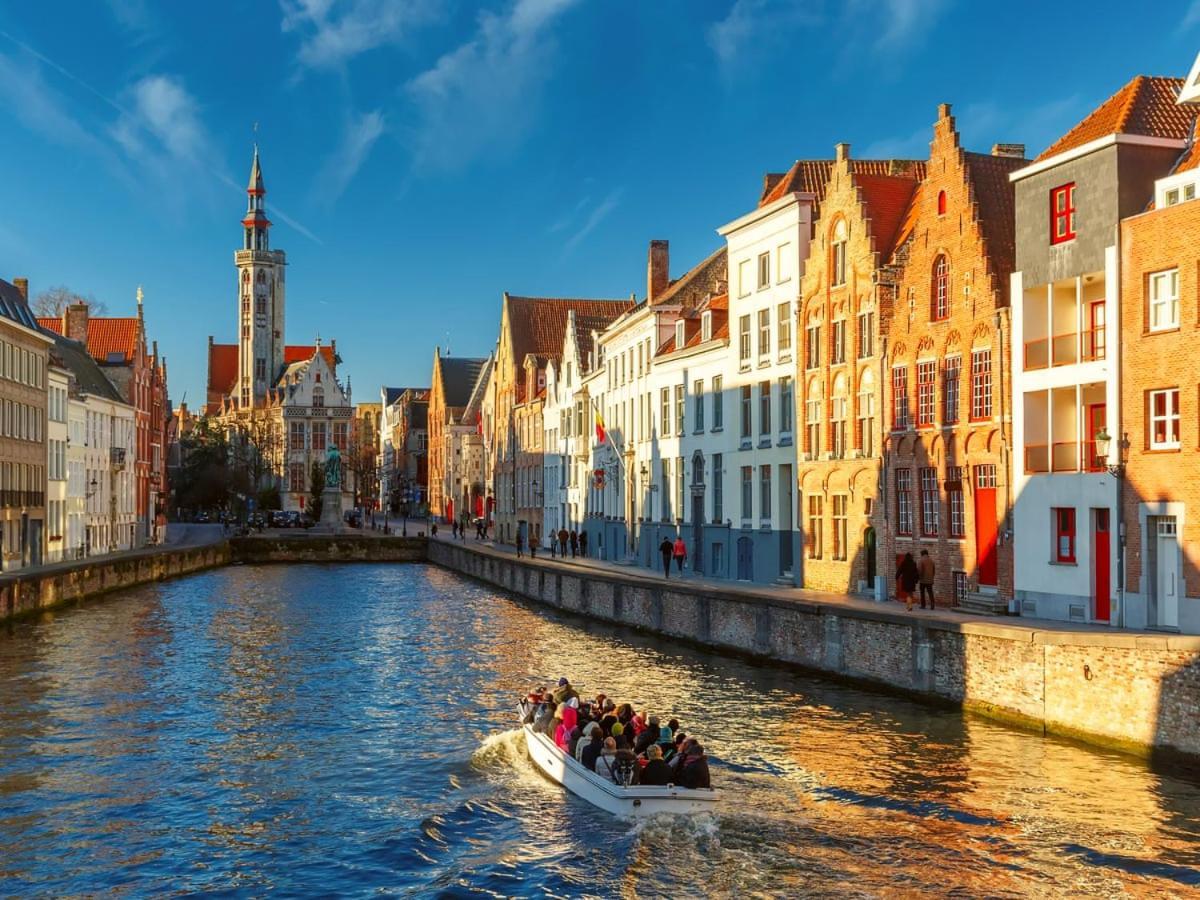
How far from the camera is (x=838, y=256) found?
48375 millimetres

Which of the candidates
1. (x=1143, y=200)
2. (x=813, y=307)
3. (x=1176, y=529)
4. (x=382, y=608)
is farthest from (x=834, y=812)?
(x=382, y=608)

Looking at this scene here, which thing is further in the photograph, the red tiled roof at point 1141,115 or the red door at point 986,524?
the red door at point 986,524

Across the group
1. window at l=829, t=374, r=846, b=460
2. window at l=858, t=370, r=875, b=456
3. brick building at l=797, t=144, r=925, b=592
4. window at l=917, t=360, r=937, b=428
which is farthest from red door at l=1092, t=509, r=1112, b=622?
window at l=829, t=374, r=846, b=460

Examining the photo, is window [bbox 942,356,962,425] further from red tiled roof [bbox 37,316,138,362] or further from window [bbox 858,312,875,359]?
red tiled roof [bbox 37,316,138,362]

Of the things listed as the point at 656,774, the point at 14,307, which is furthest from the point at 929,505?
the point at 14,307

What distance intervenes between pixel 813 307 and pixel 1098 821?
2981cm

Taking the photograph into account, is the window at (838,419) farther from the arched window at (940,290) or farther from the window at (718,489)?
the window at (718,489)

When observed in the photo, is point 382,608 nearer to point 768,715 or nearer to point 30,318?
point 30,318

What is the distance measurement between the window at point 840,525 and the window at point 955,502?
641cm

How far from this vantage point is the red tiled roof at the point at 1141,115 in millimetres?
34875

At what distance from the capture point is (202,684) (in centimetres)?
3959

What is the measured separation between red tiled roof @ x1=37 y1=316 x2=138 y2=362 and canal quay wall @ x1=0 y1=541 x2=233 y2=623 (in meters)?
15.8

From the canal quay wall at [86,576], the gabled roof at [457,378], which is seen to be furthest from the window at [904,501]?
the gabled roof at [457,378]

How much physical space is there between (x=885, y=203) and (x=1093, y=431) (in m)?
15.7
